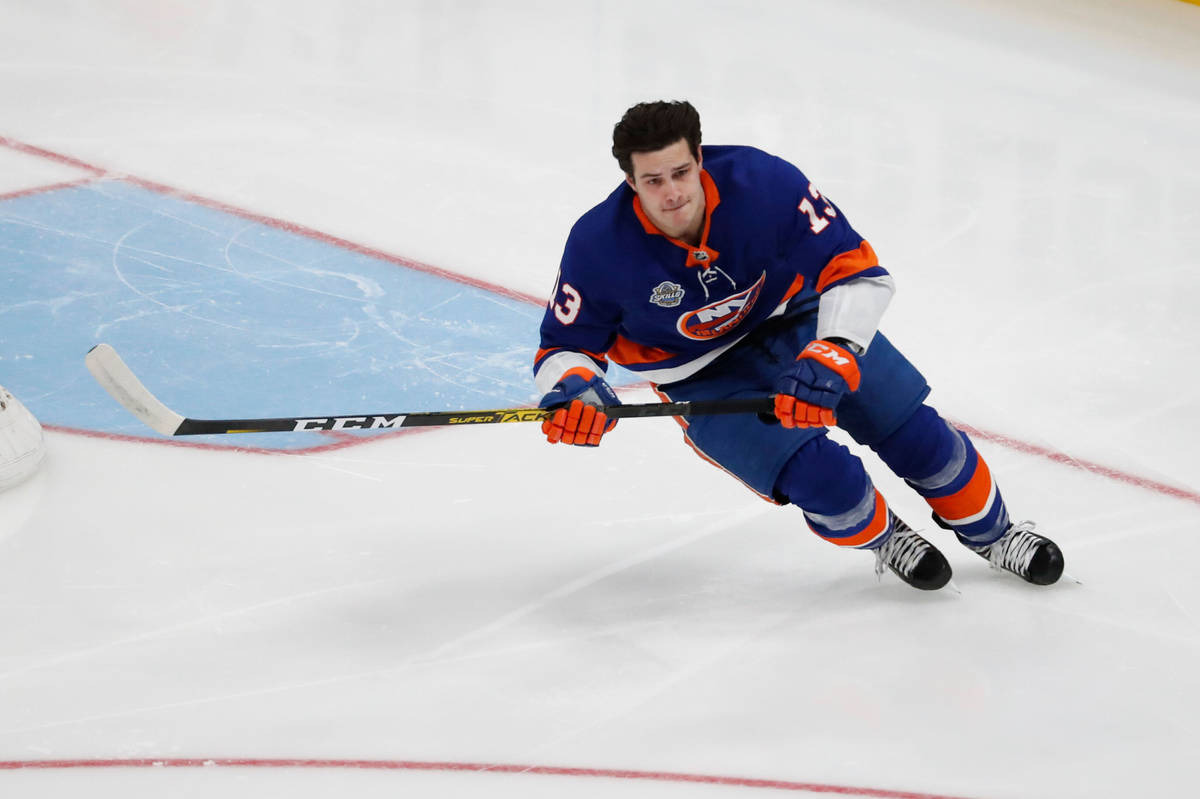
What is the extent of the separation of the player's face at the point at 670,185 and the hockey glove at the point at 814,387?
0.30 meters

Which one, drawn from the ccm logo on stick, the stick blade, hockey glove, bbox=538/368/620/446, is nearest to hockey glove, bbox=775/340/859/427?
hockey glove, bbox=538/368/620/446

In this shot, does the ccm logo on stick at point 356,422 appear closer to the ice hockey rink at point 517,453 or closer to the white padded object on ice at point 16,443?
the ice hockey rink at point 517,453

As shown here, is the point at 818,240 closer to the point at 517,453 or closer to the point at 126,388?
the point at 517,453

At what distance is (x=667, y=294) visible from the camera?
2301 millimetres

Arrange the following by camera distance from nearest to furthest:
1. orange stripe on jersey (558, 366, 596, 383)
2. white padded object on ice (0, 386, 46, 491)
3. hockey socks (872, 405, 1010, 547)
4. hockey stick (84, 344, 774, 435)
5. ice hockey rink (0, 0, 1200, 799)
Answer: ice hockey rink (0, 0, 1200, 799)
hockey stick (84, 344, 774, 435)
orange stripe on jersey (558, 366, 596, 383)
hockey socks (872, 405, 1010, 547)
white padded object on ice (0, 386, 46, 491)

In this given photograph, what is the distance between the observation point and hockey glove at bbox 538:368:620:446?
7.36 ft

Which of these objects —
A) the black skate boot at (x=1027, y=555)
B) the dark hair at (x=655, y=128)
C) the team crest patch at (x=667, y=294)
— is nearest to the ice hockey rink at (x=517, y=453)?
the black skate boot at (x=1027, y=555)

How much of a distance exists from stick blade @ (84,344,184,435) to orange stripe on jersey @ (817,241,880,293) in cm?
110

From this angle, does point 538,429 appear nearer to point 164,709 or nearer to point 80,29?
point 164,709

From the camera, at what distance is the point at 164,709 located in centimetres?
214

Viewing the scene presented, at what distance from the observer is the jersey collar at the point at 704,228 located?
7.45ft

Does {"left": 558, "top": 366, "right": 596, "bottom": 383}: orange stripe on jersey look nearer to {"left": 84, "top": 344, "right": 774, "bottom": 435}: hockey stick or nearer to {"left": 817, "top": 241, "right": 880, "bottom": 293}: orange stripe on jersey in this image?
{"left": 84, "top": 344, "right": 774, "bottom": 435}: hockey stick

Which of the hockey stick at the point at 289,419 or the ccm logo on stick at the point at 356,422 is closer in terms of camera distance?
the hockey stick at the point at 289,419

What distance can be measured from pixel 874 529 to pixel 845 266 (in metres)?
0.46
